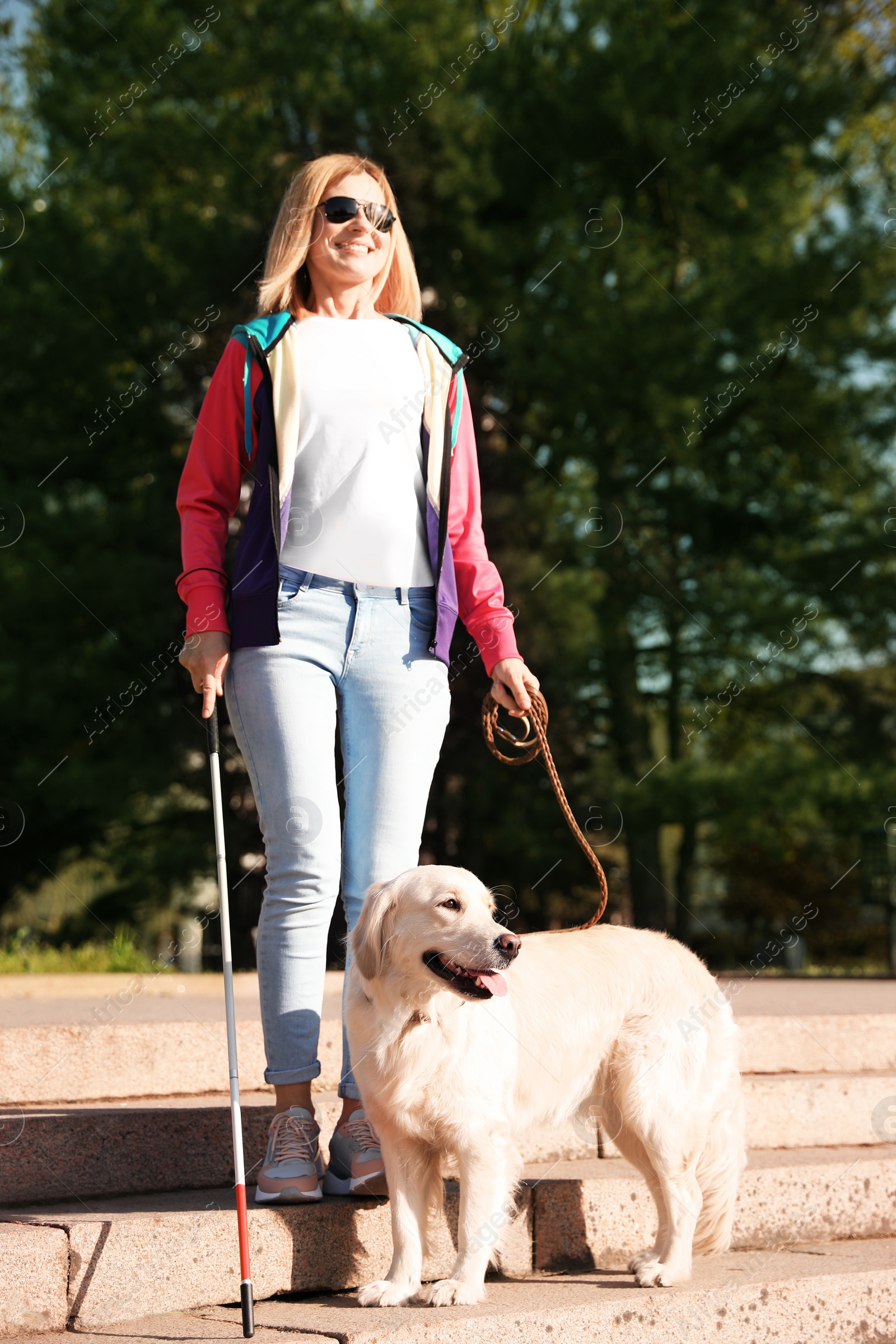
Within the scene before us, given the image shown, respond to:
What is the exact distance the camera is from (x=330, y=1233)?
288cm

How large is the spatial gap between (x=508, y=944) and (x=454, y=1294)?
2.53 feet

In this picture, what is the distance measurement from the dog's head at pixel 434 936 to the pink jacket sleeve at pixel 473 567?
25.8 inches

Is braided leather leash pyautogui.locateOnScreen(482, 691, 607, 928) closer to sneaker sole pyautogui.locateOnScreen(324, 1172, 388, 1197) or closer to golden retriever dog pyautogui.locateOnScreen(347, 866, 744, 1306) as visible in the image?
golden retriever dog pyautogui.locateOnScreen(347, 866, 744, 1306)

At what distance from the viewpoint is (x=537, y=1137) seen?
11.8ft

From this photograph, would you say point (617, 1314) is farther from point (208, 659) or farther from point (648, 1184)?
point (208, 659)

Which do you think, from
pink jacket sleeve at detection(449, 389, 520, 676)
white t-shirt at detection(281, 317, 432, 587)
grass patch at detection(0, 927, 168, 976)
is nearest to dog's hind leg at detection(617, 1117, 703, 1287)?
pink jacket sleeve at detection(449, 389, 520, 676)

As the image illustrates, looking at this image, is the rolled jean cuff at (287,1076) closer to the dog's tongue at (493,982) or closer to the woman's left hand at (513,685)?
the dog's tongue at (493,982)

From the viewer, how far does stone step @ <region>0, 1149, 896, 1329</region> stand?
260 cm

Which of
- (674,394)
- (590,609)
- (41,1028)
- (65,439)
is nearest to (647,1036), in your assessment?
(41,1028)

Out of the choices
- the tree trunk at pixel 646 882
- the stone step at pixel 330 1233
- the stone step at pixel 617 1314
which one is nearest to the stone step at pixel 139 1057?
the stone step at pixel 330 1233

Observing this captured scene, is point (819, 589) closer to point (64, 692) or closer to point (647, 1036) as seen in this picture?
point (64, 692)

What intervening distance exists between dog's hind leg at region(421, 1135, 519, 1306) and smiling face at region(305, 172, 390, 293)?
207 cm

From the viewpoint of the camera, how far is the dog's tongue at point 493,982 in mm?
2658

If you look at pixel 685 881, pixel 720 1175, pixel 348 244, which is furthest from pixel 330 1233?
pixel 685 881
